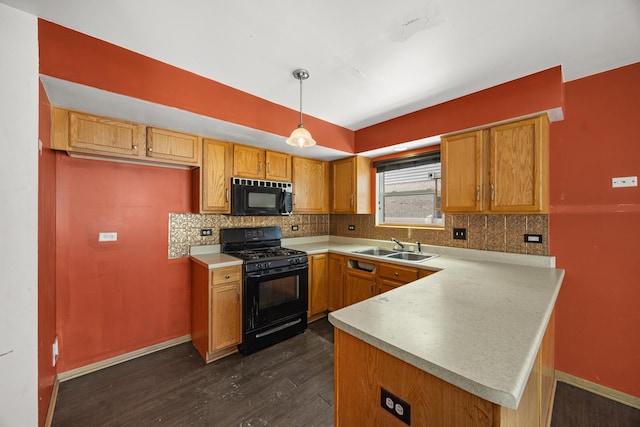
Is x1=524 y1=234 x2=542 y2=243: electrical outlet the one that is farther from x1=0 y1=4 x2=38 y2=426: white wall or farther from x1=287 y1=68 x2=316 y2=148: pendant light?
x1=0 y1=4 x2=38 y2=426: white wall

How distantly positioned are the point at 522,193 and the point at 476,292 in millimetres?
1126

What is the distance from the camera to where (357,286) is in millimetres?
2943

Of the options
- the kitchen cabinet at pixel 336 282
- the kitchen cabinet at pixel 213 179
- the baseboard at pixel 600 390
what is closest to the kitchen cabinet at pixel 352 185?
the kitchen cabinet at pixel 336 282

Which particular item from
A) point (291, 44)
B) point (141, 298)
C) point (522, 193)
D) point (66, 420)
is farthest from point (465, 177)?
point (66, 420)

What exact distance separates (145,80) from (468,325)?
2424mm

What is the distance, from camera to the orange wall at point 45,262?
1436mm

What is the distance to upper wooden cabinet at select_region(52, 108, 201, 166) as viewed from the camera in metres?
1.84

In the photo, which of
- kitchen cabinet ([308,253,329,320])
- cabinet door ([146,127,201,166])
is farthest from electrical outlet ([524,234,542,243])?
cabinet door ([146,127,201,166])

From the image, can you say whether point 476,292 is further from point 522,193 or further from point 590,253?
point 590,253

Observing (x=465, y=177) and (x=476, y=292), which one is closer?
(x=476, y=292)

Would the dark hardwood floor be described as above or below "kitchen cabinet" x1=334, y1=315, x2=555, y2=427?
below

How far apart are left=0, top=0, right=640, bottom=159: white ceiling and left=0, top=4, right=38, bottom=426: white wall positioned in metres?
0.25

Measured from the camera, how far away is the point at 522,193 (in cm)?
202

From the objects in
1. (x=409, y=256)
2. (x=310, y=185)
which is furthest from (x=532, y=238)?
(x=310, y=185)
